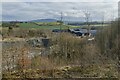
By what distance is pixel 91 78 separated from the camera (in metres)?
2.94

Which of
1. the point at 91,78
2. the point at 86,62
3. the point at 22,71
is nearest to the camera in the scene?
the point at 91,78

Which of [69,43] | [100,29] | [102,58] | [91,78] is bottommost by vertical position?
[91,78]

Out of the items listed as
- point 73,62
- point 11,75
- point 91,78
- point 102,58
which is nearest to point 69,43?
point 73,62

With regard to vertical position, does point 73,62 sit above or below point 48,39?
below

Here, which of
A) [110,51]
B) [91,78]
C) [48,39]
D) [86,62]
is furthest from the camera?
[48,39]

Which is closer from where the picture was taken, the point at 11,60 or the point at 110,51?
the point at 11,60

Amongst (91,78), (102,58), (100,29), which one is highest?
(100,29)

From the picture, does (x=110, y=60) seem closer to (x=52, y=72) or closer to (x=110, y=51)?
(x=110, y=51)

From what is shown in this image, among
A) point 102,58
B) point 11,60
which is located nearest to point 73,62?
point 102,58

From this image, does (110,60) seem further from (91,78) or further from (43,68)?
(43,68)

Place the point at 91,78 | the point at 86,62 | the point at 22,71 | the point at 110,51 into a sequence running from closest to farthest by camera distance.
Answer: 1. the point at 91,78
2. the point at 22,71
3. the point at 86,62
4. the point at 110,51

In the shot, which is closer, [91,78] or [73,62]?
[91,78]

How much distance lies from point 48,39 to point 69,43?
2.09 ft

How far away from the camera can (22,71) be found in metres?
3.14
